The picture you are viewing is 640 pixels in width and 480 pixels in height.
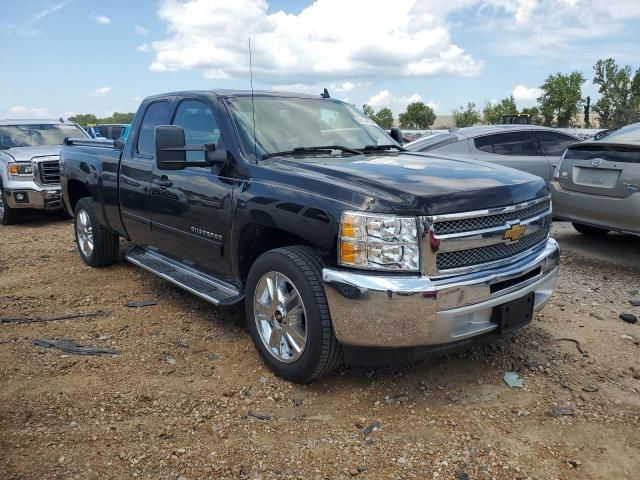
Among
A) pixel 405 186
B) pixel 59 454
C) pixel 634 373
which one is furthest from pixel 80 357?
pixel 634 373

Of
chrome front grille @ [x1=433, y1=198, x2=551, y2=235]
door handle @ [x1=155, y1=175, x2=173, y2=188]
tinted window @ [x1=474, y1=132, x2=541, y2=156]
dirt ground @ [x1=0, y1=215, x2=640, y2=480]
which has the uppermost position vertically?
tinted window @ [x1=474, y1=132, x2=541, y2=156]

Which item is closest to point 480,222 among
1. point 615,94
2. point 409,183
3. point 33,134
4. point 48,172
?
point 409,183

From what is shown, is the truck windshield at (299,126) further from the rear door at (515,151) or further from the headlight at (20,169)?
the headlight at (20,169)

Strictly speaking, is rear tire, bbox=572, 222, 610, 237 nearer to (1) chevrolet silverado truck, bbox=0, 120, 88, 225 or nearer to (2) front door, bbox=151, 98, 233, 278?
(2) front door, bbox=151, 98, 233, 278

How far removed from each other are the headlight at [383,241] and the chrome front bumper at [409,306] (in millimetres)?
69

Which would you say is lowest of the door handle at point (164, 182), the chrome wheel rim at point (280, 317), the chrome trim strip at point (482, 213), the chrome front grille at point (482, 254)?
the chrome wheel rim at point (280, 317)

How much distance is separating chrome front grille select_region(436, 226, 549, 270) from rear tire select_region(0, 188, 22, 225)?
8770 mm

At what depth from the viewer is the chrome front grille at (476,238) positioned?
2.87 meters

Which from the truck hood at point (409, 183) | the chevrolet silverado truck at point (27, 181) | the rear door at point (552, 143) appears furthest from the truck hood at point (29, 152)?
the rear door at point (552, 143)

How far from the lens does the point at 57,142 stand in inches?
414

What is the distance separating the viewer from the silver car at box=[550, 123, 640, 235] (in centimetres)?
542

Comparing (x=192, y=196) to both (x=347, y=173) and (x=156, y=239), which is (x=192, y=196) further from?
(x=347, y=173)

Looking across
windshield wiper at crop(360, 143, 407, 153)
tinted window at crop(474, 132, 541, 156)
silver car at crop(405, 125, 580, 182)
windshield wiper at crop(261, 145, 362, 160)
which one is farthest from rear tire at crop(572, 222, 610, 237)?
windshield wiper at crop(261, 145, 362, 160)

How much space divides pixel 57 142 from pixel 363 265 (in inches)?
373
